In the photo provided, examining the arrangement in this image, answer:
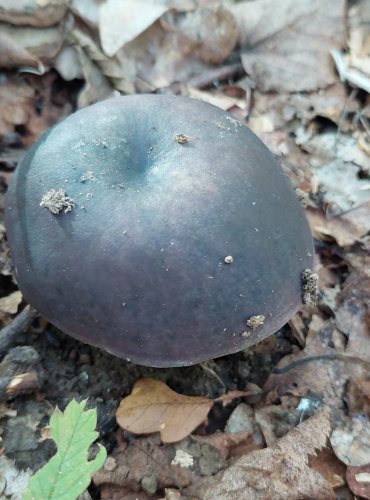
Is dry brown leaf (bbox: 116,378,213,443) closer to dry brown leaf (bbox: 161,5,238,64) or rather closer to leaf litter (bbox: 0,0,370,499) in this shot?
leaf litter (bbox: 0,0,370,499)

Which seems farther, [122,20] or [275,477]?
[122,20]

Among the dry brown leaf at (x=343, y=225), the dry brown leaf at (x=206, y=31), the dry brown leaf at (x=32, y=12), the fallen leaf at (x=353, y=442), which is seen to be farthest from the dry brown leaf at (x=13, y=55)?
the fallen leaf at (x=353, y=442)

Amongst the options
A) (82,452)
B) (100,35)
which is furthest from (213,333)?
(100,35)

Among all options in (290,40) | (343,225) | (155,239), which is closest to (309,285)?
(155,239)

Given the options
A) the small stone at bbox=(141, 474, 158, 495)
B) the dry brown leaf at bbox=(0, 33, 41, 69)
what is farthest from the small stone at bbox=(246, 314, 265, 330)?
the dry brown leaf at bbox=(0, 33, 41, 69)

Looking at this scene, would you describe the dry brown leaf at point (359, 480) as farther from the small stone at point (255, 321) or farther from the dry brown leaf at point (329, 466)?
the small stone at point (255, 321)

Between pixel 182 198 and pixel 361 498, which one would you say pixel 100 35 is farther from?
pixel 361 498

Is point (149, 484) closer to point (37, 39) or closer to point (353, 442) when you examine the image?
point (353, 442)

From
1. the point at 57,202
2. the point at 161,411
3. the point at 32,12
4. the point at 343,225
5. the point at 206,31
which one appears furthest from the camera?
the point at 206,31
